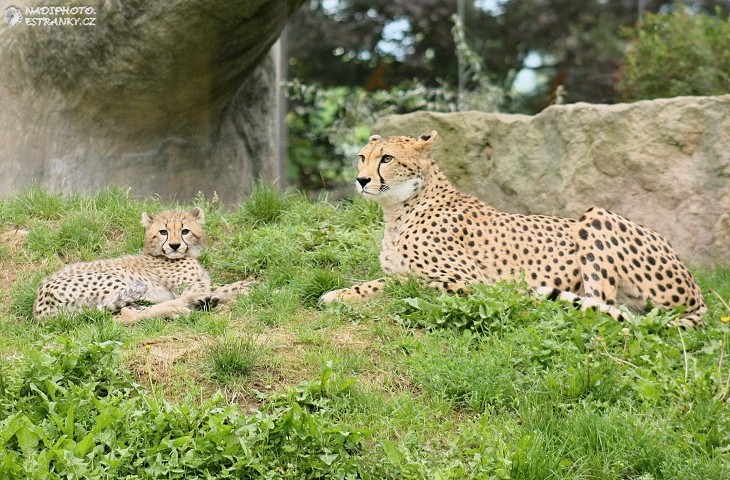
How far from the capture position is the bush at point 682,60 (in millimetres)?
11180

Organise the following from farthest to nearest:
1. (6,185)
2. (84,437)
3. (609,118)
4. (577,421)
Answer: (6,185), (609,118), (577,421), (84,437)

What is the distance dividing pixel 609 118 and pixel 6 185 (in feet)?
16.4

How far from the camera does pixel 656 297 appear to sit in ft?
23.0

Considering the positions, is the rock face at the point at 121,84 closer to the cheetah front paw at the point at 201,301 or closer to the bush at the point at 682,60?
the cheetah front paw at the point at 201,301

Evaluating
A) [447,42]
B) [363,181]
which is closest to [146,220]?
[363,181]

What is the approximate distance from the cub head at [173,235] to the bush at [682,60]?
561 cm

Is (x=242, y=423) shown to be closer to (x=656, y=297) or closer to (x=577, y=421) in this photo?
(x=577, y=421)

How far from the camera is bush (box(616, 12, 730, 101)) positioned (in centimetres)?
1118

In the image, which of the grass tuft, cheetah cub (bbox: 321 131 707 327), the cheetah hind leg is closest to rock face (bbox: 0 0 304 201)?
cheetah cub (bbox: 321 131 707 327)

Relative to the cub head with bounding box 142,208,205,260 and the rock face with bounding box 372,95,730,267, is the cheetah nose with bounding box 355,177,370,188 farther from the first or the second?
the rock face with bounding box 372,95,730,267

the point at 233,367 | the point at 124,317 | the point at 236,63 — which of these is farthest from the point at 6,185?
the point at 233,367

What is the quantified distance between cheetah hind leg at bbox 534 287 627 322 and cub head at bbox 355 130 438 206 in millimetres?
1171

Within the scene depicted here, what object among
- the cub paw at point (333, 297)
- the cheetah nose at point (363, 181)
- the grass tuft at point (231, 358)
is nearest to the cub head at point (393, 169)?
the cheetah nose at point (363, 181)

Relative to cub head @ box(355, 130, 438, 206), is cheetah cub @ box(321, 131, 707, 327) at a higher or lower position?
lower
